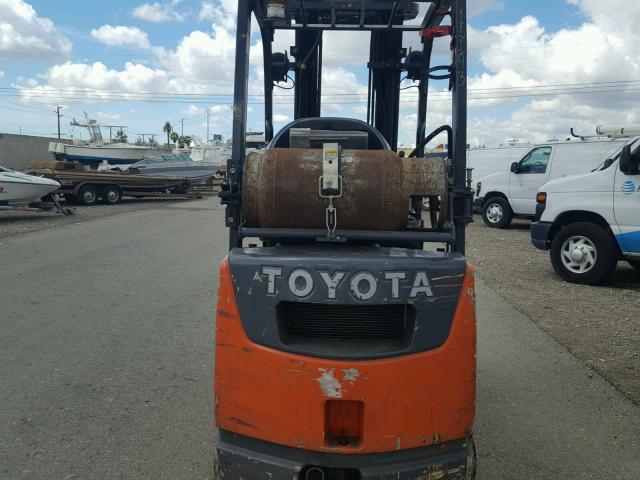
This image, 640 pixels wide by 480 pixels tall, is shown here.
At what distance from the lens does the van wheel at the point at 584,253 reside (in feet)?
27.8

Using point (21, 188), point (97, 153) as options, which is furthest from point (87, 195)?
point (97, 153)

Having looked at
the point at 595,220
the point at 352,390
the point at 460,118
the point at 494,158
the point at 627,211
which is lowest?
the point at 352,390

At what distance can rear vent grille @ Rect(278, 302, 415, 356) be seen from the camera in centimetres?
277

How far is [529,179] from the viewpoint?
15.7 m

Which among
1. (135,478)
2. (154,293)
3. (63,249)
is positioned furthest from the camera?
(63,249)

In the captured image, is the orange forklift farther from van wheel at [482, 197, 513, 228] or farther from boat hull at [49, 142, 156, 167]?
boat hull at [49, 142, 156, 167]

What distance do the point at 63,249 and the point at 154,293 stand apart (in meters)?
4.78

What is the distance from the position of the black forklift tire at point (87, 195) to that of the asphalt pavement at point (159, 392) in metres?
14.3

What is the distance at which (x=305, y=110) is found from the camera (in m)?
5.81

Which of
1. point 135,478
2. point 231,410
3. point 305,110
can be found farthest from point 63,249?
point 231,410

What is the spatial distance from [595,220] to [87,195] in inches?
736

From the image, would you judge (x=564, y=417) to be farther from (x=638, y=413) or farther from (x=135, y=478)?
(x=135, y=478)

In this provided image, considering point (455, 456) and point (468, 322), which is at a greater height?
point (468, 322)

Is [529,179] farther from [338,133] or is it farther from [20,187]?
[20,187]
